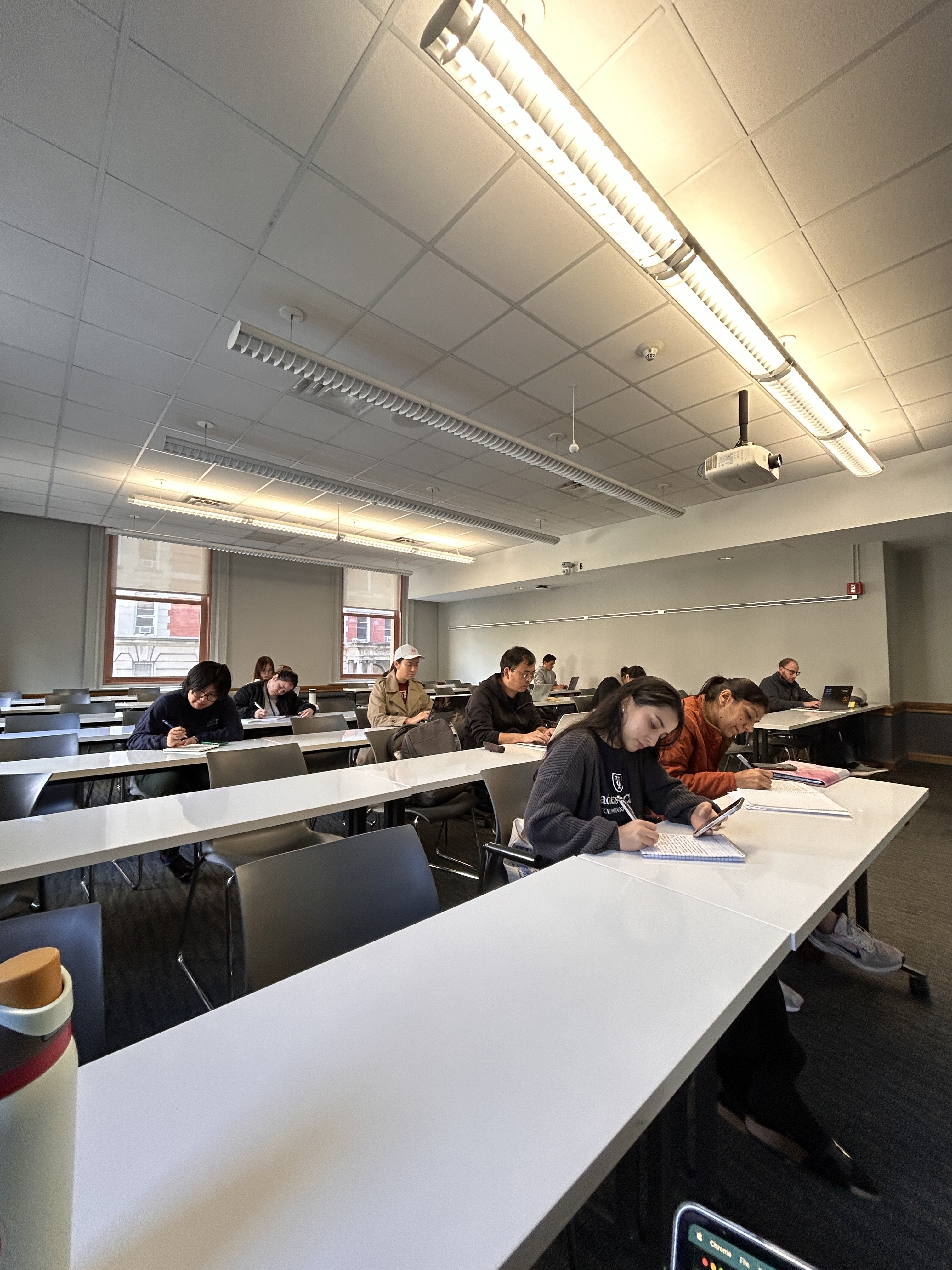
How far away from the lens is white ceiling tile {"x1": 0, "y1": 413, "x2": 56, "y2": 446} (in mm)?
4395

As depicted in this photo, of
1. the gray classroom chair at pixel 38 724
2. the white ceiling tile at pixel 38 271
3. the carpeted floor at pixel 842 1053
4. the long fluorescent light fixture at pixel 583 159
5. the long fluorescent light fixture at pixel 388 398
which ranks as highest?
the white ceiling tile at pixel 38 271

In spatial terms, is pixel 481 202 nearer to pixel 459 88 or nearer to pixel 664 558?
pixel 459 88

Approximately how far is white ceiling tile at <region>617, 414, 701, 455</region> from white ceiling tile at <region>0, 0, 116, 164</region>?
3.65 metres

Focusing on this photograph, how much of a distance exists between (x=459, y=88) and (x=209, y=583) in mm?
8103

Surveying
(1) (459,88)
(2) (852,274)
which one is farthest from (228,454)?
(2) (852,274)

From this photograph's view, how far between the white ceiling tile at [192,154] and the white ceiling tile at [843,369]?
3.11 meters

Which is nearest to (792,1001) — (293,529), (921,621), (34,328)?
(34,328)

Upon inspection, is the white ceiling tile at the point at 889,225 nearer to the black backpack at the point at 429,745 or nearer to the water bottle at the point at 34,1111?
the black backpack at the point at 429,745

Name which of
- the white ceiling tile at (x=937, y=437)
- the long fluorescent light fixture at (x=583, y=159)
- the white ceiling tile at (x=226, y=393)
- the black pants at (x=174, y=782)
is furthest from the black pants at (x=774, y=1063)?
the white ceiling tile at (x=937, y=437)

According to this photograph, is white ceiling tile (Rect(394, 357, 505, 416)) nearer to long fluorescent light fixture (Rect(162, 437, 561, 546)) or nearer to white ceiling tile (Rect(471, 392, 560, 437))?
white ceiling tile (Rect(471, 392, 560, 437))

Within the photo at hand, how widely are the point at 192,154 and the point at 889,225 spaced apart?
2.94 metres

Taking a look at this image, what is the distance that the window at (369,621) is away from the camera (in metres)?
10.4

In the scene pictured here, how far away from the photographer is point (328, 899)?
131cm

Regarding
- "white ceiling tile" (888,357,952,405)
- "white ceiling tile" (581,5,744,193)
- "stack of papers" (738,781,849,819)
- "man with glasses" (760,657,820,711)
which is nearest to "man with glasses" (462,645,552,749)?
"stack of papers" (738,781,849,819)
